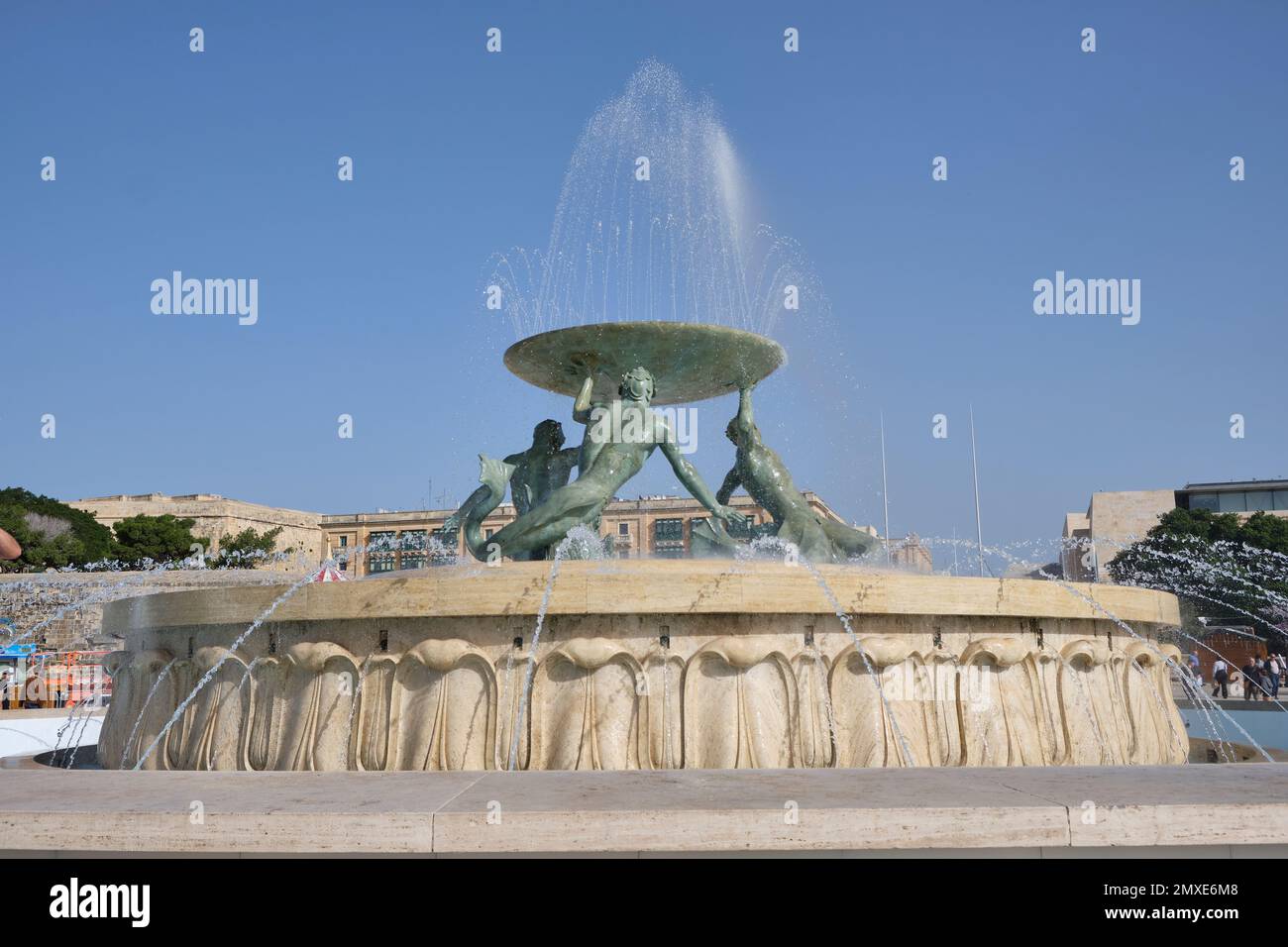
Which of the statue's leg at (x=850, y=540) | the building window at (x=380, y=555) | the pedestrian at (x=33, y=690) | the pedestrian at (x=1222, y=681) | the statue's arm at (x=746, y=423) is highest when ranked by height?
the statue's arm at (x=746, y=423)

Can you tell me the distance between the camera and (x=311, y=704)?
5.65m

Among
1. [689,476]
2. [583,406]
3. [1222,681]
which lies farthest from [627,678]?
[1222,681]

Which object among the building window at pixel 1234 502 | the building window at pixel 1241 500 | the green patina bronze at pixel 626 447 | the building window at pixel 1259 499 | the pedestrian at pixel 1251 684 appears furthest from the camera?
the building window at pixel 1234 502

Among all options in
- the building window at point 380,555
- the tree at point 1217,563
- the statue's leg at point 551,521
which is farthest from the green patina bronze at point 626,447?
the building window at point 380,555

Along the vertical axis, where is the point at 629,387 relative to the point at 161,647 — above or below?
above

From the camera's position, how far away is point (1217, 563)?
48125 millimetres

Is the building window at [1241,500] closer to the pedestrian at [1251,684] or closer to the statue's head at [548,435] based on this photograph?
the pedestrian at [1251,684]

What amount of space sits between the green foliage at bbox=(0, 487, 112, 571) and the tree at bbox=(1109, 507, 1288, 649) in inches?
2143

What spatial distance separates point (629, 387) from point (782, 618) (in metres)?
4.04

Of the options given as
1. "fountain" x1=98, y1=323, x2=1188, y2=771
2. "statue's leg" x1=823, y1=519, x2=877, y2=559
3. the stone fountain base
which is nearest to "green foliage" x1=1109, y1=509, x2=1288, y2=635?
"statue's leg" x1=823, y1=519, x2=877, y2=559

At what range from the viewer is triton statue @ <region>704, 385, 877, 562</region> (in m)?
9.01

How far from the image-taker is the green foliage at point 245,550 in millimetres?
66500
